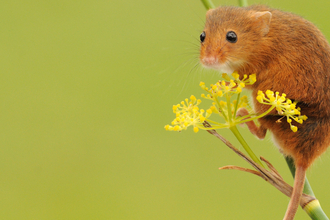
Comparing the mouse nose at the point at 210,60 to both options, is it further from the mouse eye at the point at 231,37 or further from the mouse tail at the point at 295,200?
the mouse tail at the point at 295,200

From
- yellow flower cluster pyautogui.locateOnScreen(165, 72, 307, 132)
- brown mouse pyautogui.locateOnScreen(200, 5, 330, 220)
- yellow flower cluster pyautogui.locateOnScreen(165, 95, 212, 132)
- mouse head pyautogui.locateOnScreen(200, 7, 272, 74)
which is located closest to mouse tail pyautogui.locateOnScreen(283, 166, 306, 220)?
brown mouse pyautogui.locateOnScreen(200, 5, 330, 220)

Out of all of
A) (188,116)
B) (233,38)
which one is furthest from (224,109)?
(233,38)

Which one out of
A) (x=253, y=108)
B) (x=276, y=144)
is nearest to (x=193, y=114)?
(x=253, y=108)

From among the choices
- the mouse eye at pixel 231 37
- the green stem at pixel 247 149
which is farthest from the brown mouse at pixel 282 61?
the green stem at pixel 247 149

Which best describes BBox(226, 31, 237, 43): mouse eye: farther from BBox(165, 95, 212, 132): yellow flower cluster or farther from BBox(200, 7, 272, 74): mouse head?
BBox(165, 95, 212, 132): yellow flower cluster

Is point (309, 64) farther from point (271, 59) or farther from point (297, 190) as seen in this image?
point (297, 190)

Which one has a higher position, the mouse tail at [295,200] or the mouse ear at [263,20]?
the mouse ear at [263,20]
